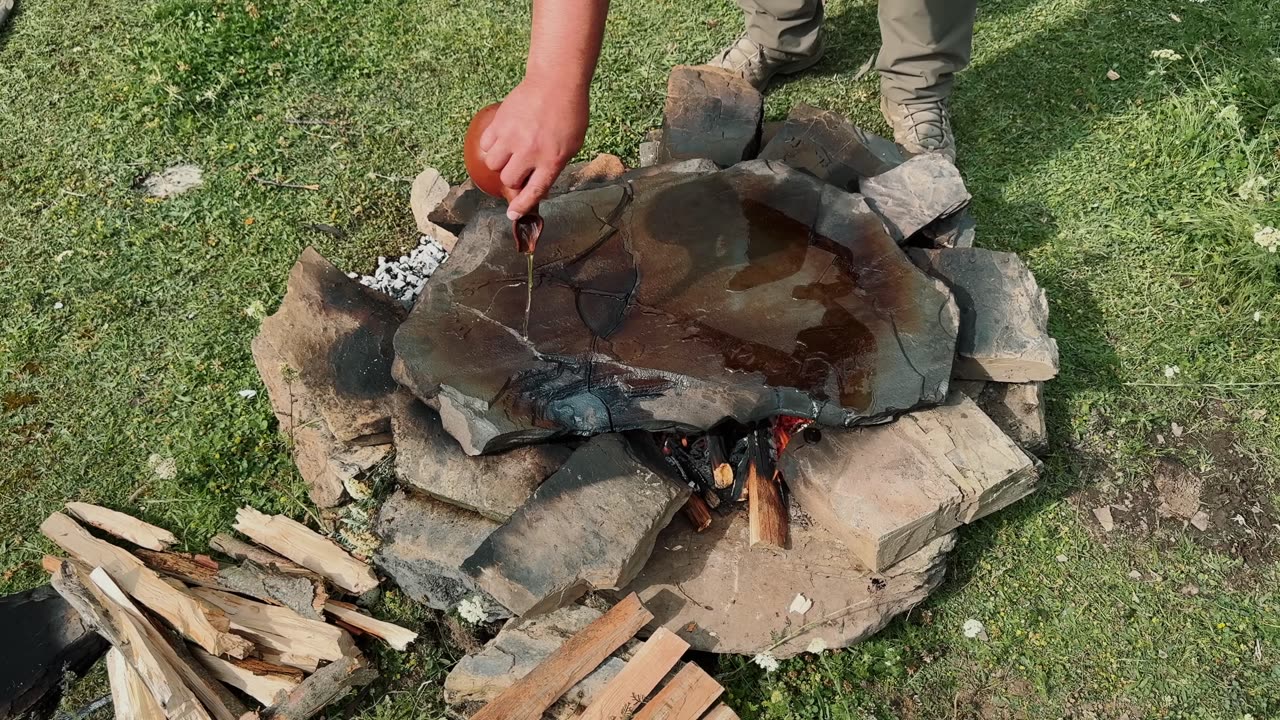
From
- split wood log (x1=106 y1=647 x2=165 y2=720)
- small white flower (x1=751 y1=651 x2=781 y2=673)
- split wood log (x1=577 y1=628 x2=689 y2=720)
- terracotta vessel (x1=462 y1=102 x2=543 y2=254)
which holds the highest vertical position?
terracotta vessel (x1=462 y1=102 x2=543 y2=254)

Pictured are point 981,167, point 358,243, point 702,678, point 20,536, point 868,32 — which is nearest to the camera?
point 702,678

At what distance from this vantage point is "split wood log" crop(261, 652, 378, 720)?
2.55 m

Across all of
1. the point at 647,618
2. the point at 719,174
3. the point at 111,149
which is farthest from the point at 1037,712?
the point at 111,149

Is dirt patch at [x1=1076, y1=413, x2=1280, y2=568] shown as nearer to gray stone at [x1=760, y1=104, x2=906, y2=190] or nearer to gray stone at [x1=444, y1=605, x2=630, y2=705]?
gray stone at [x1=760, y1=104, x2=906, y2=190]

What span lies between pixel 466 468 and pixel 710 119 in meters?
1.86

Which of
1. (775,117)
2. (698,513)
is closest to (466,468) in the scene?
(698,513)

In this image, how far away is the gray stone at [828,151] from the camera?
12.2 feet

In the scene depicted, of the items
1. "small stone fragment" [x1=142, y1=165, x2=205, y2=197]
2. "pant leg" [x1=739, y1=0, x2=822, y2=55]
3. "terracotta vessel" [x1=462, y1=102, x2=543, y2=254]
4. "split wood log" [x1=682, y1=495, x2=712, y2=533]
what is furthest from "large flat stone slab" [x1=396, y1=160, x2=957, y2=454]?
"small stone fragment" [x1=142, y1=165, x2=205, y2=197]

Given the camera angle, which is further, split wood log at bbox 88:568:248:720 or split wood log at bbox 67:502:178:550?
split wood log at bbox 67:502:178:550

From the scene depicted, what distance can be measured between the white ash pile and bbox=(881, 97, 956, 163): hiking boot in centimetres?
228

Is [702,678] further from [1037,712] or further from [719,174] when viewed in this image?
[719,174]

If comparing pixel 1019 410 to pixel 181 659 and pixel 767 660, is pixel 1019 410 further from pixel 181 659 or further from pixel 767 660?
pixel 181 659

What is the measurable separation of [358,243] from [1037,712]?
323 cm

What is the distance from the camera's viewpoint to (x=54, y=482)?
323 cm
